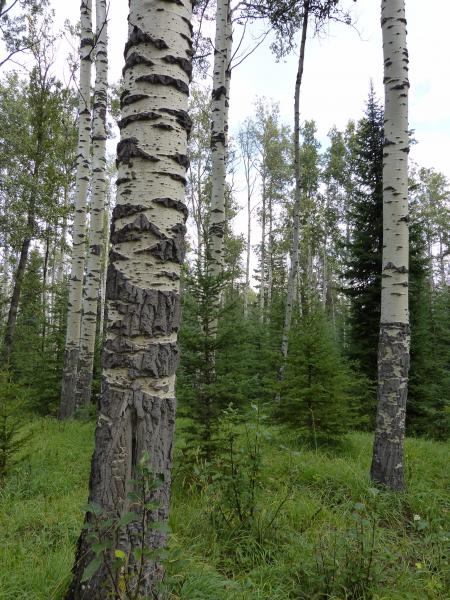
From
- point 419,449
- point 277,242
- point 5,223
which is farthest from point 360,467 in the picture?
point 277,242

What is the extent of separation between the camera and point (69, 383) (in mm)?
8039

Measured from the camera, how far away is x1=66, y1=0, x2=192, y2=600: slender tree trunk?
167 centimetres

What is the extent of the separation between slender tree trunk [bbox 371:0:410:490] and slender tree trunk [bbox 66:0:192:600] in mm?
2948

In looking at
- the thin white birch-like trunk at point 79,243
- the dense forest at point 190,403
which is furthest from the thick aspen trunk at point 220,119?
the thin white birch-like trunk at point 79,243

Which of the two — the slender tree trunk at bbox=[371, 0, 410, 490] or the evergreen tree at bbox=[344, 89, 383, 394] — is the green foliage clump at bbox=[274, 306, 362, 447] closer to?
the slender tree trunk at bbox=[371, 0, 410, 490]

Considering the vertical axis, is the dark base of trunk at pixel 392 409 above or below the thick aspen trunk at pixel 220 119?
below

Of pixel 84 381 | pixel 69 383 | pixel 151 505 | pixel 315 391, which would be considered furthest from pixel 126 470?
pixel 84 381

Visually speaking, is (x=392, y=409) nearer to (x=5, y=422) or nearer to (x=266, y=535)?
(x=266, y=535)

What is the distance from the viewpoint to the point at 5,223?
1059 centimetres

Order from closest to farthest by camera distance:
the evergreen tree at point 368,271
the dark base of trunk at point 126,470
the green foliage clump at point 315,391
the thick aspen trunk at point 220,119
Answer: the dark base of trunk at point 126,470 < the green foliage clump at point 315,391 < the thick aspen trunk at point 220,119 < the evergreen tree at point 368,271

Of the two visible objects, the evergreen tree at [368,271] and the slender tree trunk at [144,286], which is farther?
the evergreen tree at [368,271]

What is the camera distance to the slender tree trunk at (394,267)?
3.93m

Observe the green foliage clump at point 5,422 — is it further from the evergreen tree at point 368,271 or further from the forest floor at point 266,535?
the evergreen tree at point 368,271

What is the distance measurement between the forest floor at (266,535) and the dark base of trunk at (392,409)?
0.21 m
